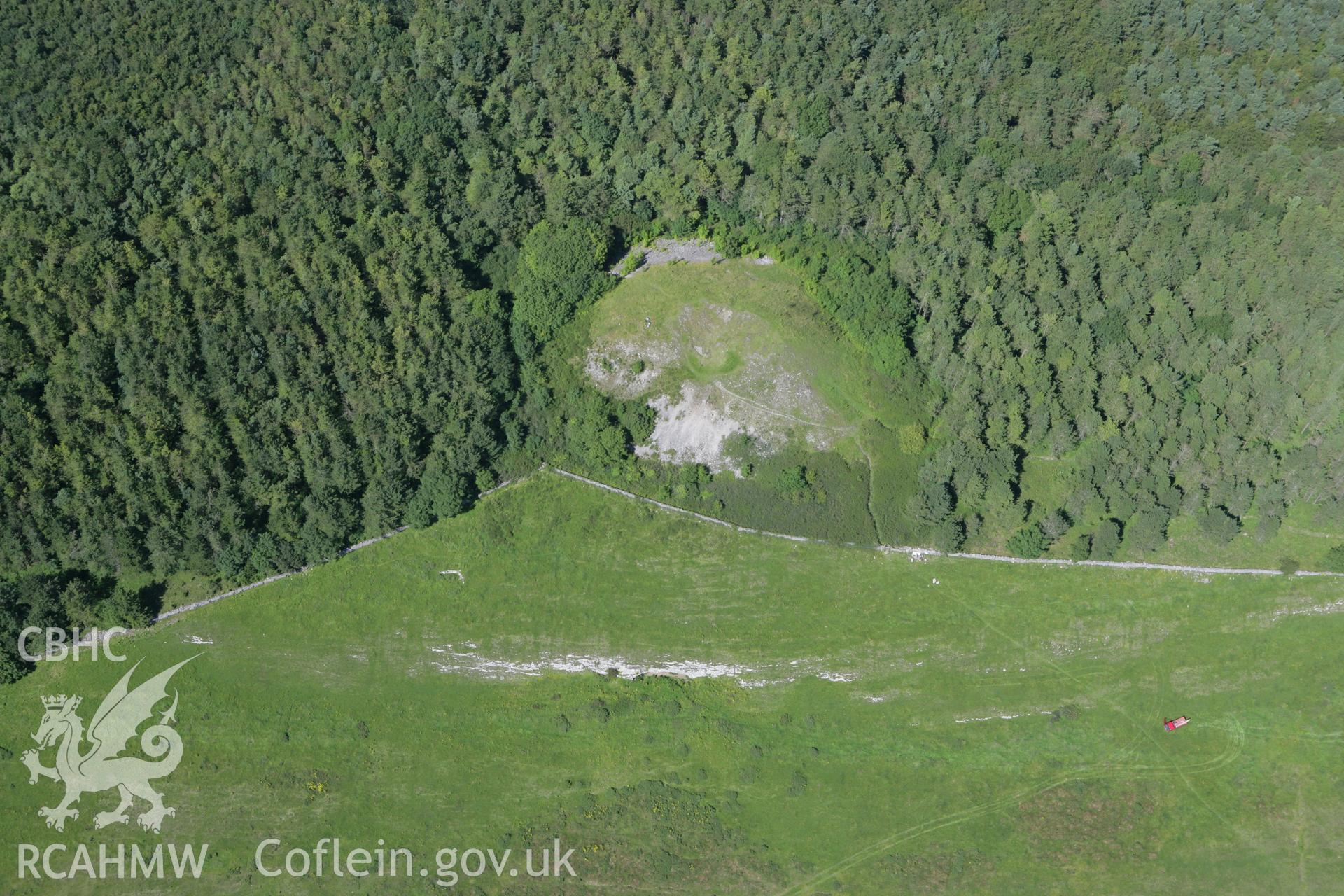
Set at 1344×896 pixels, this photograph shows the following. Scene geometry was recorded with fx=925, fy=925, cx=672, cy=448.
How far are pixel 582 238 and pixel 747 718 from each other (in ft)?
156

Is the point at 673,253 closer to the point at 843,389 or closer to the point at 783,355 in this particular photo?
the point at 783,355

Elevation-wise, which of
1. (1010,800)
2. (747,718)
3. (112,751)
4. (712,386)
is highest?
(712,386)

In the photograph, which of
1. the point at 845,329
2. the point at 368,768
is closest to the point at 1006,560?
the point at 845,329

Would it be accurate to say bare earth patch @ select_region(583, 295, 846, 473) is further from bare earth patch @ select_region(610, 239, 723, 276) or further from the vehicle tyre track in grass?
the vehicle tyre track in grass

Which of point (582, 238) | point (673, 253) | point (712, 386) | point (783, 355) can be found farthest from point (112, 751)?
point (783, 355)

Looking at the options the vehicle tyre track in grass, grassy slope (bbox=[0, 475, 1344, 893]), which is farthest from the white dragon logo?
the vehicle tyre track in grass

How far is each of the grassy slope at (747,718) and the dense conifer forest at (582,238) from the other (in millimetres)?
6820

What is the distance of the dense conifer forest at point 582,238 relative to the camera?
81375 millimetres

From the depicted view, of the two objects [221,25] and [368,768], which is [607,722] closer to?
[368,768]

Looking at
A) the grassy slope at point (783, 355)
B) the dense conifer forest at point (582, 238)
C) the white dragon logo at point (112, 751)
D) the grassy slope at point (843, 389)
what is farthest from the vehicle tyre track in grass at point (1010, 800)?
the white dragon logo at point (112, 751)

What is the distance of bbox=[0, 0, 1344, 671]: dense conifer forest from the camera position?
3204 inches

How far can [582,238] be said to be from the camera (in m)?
89.9

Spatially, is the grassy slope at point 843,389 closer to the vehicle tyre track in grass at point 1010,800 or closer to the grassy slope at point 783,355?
the grassy slope at point 783,355

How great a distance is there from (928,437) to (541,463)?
36.8 m
